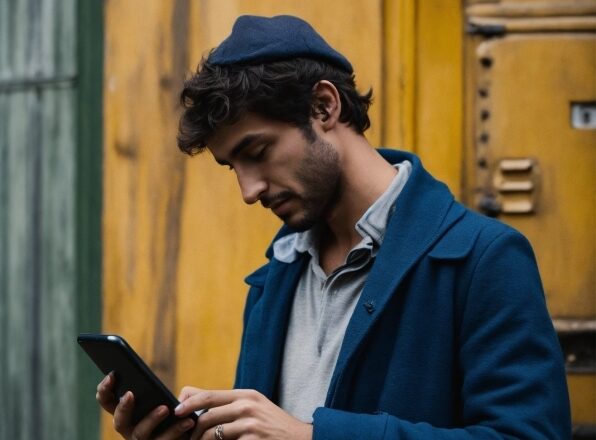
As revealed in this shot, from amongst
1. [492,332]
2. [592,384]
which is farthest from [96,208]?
[492,332]

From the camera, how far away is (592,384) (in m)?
4.14

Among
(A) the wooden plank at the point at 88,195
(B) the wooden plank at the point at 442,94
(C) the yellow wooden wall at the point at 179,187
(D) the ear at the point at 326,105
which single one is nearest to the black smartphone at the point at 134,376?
(D) the ear at the point at 326,105

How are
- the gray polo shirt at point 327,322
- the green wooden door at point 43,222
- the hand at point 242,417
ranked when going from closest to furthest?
the hand at point 242,417 → the gray polo shirt at point 327,322 → the green wooden door at point 43,222

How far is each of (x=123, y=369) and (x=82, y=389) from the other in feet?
7.85

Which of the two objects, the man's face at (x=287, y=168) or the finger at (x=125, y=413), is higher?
the man's face at (x=287, y=168)

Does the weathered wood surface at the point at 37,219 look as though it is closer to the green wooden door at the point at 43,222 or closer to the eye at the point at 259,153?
the green wooden door at the point at 43,222

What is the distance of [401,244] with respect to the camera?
2.64 m

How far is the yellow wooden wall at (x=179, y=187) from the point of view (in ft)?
14.1

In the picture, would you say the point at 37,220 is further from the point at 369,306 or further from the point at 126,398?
the point at 369,306

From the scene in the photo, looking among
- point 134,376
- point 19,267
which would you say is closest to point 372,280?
point 134,376

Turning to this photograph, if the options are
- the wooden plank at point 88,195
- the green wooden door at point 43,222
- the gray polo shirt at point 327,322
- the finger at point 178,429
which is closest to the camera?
the finger at point 178,429

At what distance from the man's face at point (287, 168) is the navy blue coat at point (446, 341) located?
0.55ft

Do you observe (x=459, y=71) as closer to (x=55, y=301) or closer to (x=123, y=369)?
(x=55, y=301)

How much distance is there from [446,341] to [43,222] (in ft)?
8.98
